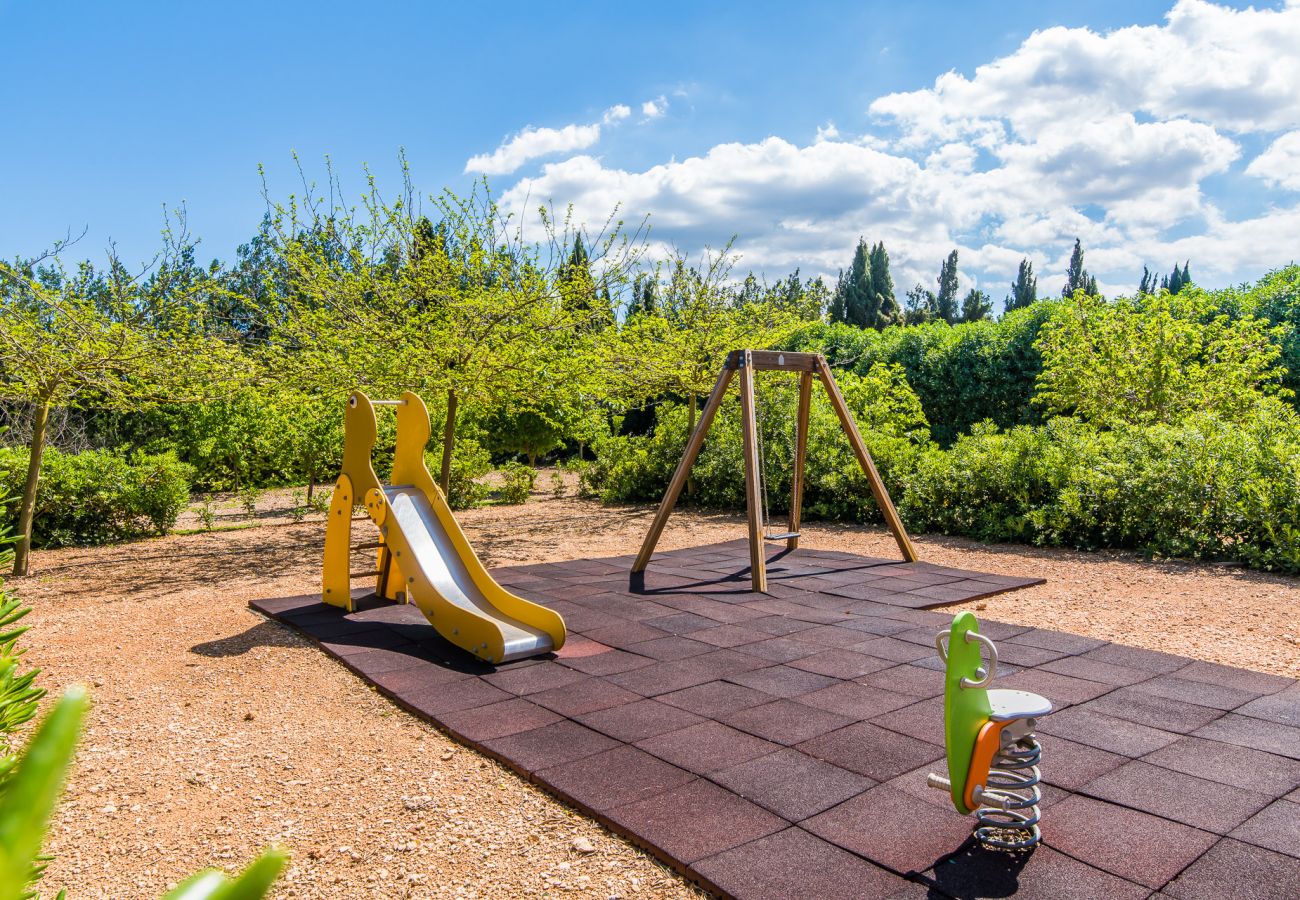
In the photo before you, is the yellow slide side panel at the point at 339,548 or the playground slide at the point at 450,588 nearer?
the playground slide at the point at 450,588

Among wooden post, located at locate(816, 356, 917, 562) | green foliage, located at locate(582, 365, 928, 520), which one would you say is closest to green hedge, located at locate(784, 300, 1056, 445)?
green foliage, located at locate(582, 365, 928, 520)

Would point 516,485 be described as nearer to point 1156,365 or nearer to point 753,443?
point 753,443

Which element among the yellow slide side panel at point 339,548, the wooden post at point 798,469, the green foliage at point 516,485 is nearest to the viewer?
the yellow slide side panel at point 339,548

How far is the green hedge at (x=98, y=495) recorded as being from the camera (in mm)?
8430

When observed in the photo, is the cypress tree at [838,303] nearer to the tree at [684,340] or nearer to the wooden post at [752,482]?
the tree at [684,340]

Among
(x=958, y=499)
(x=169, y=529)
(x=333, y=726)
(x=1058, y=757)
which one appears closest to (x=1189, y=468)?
(x=958, y=499)

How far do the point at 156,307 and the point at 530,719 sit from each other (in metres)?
5.69

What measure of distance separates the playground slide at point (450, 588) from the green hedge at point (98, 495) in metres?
4.73

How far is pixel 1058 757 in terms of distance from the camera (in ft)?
10.9

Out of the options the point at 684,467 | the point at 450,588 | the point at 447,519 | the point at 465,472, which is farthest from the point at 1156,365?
the point at 450,588

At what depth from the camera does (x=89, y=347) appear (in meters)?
6.77

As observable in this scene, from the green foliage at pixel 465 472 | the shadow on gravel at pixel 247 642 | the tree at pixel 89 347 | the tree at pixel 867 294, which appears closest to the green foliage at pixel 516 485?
the green foliage at pixel 465 472

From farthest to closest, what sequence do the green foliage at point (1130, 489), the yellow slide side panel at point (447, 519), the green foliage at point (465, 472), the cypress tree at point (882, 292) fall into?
the cypress tree at point (882, 292)
the green foliage at point (465, 472)
the green foliage at point (1130, 489)
the yellow slide side panel at point (447, 519)

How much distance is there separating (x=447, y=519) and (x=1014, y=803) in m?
3.71
